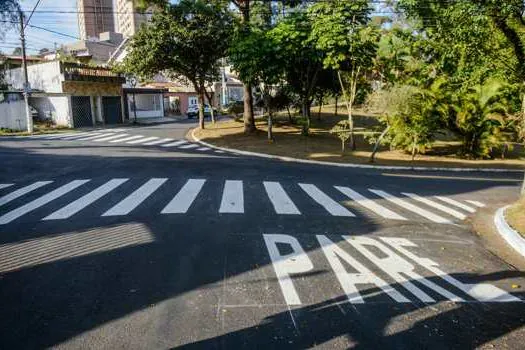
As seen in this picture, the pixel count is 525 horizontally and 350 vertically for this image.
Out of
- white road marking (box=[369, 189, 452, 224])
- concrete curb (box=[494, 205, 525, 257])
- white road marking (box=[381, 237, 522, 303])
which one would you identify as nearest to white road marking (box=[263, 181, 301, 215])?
white road marking (box=[369, 189, 452, 224])

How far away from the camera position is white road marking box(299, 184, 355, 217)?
9.69 meters

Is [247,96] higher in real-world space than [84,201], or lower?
higher

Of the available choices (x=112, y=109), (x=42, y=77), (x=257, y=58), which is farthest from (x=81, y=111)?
(x=257, y=58)

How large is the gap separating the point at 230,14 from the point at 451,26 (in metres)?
15.9

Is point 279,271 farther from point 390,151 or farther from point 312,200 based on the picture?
point 390,151

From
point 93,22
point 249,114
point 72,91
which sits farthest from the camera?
point 93,22

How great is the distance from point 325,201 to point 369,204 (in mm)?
1148

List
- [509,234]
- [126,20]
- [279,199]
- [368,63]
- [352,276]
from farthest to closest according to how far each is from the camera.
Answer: [126,20], [368,63], [279,199], [509,234], [352,276]

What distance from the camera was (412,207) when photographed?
10.6m

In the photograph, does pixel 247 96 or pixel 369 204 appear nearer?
pixel 369 204

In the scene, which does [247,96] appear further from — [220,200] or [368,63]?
[220,200]

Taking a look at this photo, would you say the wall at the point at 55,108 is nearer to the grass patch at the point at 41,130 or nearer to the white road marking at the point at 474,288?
the grass patch at the point at 41,130

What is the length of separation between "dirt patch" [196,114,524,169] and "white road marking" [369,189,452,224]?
6.78 m

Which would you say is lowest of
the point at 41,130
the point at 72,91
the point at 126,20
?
the point at 41,130
